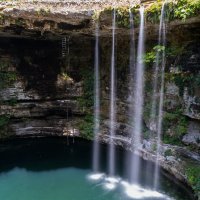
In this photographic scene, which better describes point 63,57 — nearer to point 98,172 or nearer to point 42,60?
point 42,60

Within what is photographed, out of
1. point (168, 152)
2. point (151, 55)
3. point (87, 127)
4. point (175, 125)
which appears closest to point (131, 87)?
point (151, 55)

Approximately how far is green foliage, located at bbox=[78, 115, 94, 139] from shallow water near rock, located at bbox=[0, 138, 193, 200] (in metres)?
0.43

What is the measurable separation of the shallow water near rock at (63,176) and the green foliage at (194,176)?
0.57 meters

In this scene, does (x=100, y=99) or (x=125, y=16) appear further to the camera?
(x=100, y=99)

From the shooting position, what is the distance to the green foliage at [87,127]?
520 inches

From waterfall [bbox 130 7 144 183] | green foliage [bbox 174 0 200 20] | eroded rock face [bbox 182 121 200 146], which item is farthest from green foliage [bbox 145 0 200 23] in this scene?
eroded rock face [bbox 182 121 200 146]

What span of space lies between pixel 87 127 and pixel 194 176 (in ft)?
16.4

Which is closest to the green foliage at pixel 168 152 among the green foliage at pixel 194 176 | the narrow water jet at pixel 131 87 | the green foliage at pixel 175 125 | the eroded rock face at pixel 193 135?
the green foliage at pixel 175 125

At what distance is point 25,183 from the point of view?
36.7 feet

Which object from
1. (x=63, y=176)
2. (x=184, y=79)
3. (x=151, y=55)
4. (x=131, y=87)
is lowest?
(x=63, y=176)

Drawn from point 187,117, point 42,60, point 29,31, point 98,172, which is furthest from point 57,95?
point 187,117

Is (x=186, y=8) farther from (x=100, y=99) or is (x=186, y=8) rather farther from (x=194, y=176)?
(x=100, y=99)

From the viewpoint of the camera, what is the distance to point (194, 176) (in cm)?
951

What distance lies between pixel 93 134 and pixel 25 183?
10.6ft
